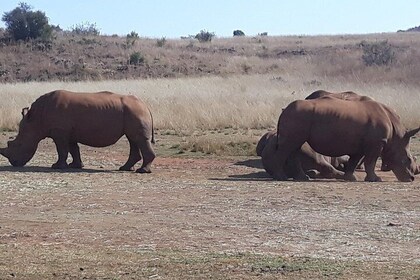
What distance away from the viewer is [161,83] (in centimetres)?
4056

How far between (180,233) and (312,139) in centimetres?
683

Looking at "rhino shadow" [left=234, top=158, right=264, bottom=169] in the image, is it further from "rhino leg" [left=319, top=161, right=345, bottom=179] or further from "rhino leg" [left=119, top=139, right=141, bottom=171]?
"rhino leg" [left=119, top=139, right=141, bottom=171]

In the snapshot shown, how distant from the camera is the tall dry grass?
27891 millimetres

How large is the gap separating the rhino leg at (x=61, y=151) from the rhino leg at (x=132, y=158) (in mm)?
1052

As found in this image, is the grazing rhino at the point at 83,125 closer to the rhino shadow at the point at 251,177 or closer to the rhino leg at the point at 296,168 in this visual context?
the rhino shadow at the point at 251,177

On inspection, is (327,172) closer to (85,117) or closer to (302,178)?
(302,178)

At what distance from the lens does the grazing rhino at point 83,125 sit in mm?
18953

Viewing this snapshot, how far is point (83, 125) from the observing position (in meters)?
19.0

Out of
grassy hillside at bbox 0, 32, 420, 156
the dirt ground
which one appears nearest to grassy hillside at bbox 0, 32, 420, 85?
grassy hillside at bbox 0, 32, 420, 156

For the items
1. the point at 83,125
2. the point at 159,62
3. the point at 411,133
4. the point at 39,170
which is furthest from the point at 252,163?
the point at 159,62

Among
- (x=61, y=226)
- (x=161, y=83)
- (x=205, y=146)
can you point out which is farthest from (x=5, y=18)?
(x=61, y=226)

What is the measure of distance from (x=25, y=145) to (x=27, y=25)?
4824cm

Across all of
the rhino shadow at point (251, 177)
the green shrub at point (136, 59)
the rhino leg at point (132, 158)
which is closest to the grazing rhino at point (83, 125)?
the rhino leg at point (132, 158)

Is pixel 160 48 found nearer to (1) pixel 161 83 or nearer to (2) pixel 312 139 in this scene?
(1) pixel 161 83
